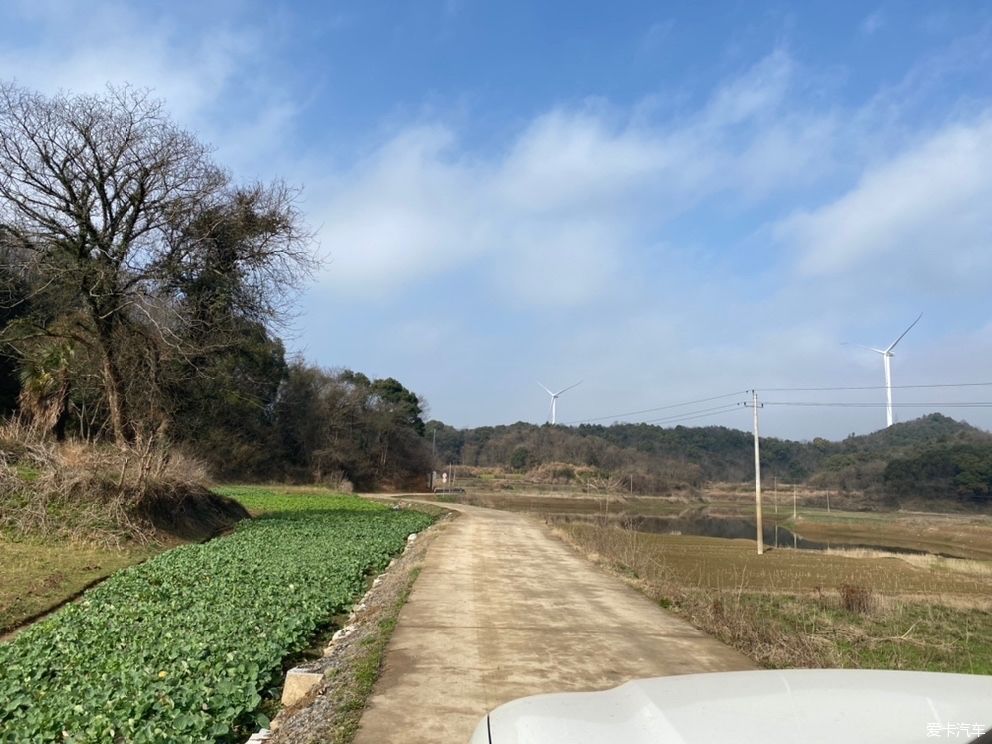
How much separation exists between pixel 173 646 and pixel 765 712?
7.79 metres

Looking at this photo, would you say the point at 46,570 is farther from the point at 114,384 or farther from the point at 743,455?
the point at 743,455

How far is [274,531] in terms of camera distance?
2289cm

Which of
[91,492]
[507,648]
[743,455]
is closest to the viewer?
[507,648]

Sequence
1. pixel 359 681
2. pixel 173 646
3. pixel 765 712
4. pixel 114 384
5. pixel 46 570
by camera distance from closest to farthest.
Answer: pixel 765 712
pixel 359 681
pixel 173 646
pixel 46 570
pixel 114 384

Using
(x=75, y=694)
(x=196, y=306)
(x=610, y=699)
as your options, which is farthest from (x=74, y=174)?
(x=610, y=699)

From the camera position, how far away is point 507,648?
9.48 m

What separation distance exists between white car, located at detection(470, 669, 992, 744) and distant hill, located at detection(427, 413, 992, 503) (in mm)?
94225

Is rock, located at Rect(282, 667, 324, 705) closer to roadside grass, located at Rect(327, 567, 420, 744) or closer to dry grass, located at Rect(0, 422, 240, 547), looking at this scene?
roadside grass, located at Rect(327, 567, 420, 744)

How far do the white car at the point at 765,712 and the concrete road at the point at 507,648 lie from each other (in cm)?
378

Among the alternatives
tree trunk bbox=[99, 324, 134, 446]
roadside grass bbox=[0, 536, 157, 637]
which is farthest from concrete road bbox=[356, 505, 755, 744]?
tree trunk bbox=[99, 324, 134, 446]

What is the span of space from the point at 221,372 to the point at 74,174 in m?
8.53

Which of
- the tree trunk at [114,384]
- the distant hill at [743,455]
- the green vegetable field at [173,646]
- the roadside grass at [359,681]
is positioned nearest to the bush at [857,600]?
the green vegetable field at [173,646]

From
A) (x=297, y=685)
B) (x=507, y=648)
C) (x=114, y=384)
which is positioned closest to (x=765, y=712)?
(x=297, y=685)

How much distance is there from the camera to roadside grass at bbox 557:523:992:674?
10961 millimetres
